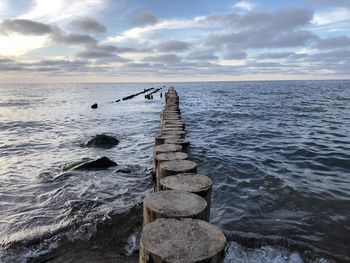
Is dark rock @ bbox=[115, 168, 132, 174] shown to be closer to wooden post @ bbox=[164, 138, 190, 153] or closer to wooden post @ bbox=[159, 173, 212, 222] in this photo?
wooden post @ bbox=[164, 138, 190, 153]

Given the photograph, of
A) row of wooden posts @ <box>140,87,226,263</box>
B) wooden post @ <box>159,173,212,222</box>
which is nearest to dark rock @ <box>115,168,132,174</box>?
row of wooden posts @ <box>140,87,226,263</box>

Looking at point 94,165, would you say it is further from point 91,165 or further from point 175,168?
point 175,168

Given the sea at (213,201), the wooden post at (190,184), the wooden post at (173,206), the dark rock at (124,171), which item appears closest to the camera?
the wooden post at (173,206)

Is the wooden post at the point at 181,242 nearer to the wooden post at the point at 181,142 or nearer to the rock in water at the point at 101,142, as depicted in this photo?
the wooden post at the point at 181,142

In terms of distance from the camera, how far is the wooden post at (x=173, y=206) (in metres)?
3.70

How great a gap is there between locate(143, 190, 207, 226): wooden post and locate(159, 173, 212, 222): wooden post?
22 centimetres

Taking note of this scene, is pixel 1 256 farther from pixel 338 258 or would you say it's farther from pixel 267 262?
pixel 338 258

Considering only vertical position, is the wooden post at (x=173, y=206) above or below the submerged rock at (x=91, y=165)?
above

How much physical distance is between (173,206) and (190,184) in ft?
2.62

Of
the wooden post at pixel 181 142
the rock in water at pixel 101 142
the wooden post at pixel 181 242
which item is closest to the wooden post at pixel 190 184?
the wooden post at pixel 181 242

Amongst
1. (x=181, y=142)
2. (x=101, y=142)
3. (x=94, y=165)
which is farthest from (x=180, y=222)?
(x=101, y=142)

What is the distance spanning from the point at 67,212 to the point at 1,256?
1694mm

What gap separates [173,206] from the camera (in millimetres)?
3863

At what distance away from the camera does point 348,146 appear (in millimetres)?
13305
